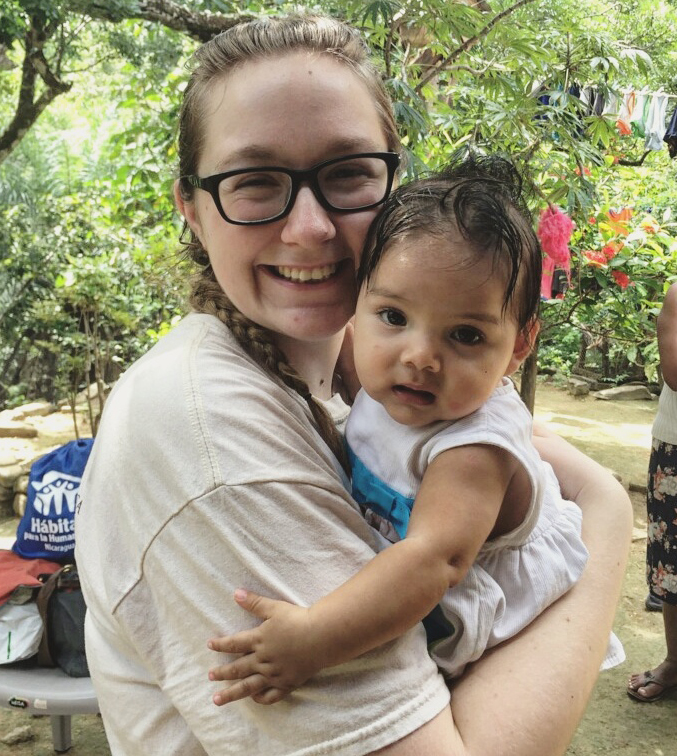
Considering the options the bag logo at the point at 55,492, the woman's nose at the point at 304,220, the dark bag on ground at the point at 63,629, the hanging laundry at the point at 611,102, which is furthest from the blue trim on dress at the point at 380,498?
the hanging laundry at the point at 611,102

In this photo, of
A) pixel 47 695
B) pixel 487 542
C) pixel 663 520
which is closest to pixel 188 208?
pixel 487 542

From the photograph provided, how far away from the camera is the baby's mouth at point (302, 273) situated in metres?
1.29

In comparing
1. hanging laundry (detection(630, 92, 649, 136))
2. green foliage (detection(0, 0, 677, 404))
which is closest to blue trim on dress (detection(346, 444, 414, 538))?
green foliage (detection(0, 0, 677, 404))

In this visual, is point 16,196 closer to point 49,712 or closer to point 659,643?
point 49,712

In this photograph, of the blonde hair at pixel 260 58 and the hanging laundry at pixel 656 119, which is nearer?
the blonde hair at pixel 260 58

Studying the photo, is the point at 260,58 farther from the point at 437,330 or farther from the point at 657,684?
the point at 657,684

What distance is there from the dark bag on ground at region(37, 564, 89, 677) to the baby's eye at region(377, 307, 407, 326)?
1863 mm

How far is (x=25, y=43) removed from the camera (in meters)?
6.07

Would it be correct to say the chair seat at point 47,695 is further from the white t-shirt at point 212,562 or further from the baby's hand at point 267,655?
the baby's hand at point 267,655

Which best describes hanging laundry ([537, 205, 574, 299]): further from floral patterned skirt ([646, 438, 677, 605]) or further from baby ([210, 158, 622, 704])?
baby ([210, 158, 622, 704])

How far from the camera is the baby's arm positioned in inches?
35.8

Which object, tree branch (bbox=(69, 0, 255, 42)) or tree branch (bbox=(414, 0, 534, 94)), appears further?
tree branch (bbox=(69, 0, 255, 42))

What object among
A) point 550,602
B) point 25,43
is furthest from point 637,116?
point 550,602

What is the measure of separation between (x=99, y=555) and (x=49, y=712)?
188cm
